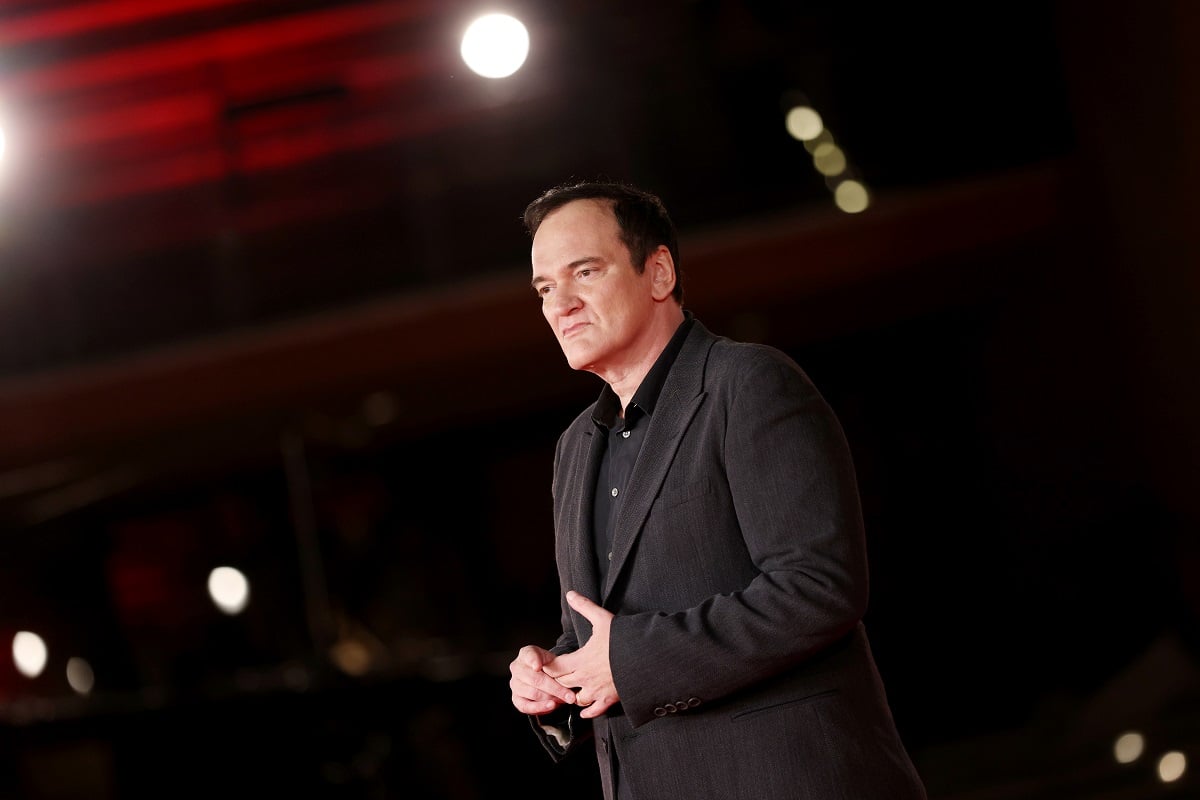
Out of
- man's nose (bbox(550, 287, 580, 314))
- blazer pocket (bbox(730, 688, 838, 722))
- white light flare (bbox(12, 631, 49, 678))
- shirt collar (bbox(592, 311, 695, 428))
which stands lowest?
blazer pocket (bbox(730, 688, 838, 722))

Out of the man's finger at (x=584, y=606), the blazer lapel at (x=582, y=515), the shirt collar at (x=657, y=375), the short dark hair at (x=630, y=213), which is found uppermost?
the short dark hair at (x=630, y=213)

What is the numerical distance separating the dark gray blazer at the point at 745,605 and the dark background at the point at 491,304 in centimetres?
372

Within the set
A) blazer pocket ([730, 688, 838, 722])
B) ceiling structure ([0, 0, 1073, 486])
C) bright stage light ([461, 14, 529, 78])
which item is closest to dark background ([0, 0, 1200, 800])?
ceiling structure ([0, 0, 1073, 486])

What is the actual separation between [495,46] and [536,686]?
269 centimetres

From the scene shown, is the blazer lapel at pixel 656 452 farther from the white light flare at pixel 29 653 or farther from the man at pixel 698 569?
the white light flare at pixel 29 653

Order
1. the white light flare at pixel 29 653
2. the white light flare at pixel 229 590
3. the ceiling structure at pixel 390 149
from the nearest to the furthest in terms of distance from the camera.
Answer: the white light flare at pixel 29 653 < the white light flare at pixel 229 590 < the ceiling structure at pixel 390 149

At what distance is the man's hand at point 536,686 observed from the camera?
144 cm

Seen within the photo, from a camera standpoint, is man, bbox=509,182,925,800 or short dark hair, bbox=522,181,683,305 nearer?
man, bbox=509,182,925,800

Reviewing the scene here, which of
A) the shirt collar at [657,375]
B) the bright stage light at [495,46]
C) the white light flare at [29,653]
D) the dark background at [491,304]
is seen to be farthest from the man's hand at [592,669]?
the white light flare at [29,653]

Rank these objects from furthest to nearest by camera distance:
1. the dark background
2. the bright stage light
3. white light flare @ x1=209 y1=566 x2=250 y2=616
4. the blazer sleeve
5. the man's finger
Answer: white light flare @ x1=209 y1=566 x2=250 y2=616 → the dark background → the bright stage light → the man's finger → the blazer sleeve

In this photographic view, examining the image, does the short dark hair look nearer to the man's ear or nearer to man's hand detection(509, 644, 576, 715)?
the man's ear

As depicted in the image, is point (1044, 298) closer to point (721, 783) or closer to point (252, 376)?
point (252, 376)

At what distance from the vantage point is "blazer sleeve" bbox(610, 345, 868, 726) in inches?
52.0

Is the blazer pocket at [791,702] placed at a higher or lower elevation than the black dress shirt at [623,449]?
lower
